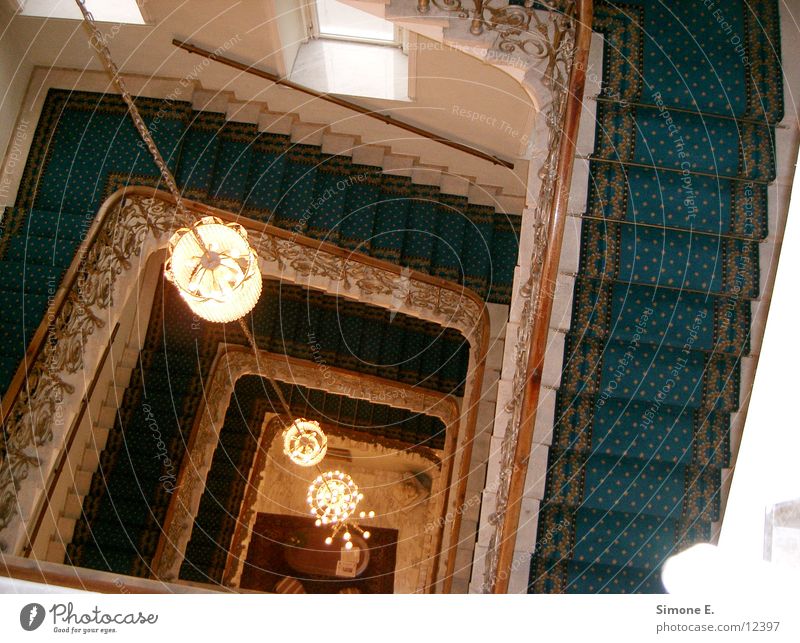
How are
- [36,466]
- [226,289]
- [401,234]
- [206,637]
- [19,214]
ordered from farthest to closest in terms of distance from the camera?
[401,234] → [19,214] → [36,466] → [226,289] → [206,637]

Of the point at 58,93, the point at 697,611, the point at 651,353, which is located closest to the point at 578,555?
the point at 651,353

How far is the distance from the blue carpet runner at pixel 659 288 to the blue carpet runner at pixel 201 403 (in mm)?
4819

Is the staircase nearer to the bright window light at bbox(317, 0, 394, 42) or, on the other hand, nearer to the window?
the window

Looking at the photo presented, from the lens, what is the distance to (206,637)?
2494 millimetres

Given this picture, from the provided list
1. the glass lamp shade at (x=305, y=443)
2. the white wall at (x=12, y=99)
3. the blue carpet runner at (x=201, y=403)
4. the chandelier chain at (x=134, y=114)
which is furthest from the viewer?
the blue carpet runner at (x=201, y=403)

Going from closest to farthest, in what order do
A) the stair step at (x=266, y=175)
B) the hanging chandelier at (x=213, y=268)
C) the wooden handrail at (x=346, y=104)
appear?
the hanging chandelier at (x=213, y=268)
the wooden handrail at (x=346, y=104)
the stair step at (x=266, y=175)

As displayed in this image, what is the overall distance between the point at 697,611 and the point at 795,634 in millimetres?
373

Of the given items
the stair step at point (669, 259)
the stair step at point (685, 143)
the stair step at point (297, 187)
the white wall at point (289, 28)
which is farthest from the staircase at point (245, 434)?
the stair step at point (685, 143)

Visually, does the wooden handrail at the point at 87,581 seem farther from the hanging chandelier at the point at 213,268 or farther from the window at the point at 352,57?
the window at the point at 352,57

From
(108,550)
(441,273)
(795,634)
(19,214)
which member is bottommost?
(108,550)

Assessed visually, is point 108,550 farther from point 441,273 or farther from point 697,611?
point 697,611

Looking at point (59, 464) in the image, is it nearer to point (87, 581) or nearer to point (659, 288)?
point (87, 581)

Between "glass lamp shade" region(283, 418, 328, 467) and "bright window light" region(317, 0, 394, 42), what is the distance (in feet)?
14.2

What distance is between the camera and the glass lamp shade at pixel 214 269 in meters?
4.68
